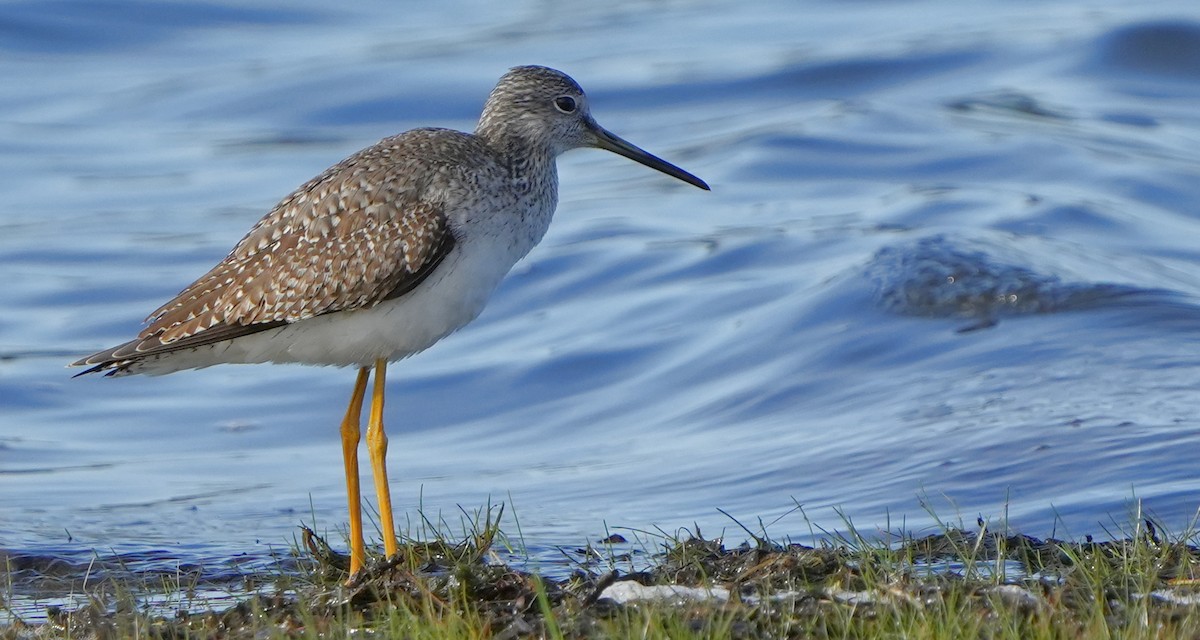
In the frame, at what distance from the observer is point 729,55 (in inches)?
786

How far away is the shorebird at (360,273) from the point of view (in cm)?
650

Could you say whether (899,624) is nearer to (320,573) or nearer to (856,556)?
(856,556)

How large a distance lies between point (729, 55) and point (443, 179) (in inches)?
541

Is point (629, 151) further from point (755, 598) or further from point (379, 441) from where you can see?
point (755, 598)

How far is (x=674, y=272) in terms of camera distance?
13.4 metres

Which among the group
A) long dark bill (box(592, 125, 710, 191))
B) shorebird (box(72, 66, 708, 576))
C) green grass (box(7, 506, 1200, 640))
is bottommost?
green grass (box(7, 506, 1200, 640))

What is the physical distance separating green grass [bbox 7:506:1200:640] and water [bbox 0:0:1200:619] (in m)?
1.00

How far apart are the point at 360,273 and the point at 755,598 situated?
2203mm

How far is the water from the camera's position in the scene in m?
8.74

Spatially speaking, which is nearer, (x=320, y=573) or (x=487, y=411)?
(x=320, y=573)

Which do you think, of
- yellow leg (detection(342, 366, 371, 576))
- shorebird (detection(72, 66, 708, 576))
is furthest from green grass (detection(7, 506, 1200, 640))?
shorebird (detection(72, 66, 708, 576))

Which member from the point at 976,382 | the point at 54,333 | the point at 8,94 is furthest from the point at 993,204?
the point at 8,94

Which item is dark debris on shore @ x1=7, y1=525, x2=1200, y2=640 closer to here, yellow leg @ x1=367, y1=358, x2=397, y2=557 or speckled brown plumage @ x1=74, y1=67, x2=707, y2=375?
yellow leg @ x1=367, y1=358, x2=397, y2=557

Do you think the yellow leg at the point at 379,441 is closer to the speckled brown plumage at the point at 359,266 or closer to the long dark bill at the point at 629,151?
the speckled brown plumage at the point at 359,266
